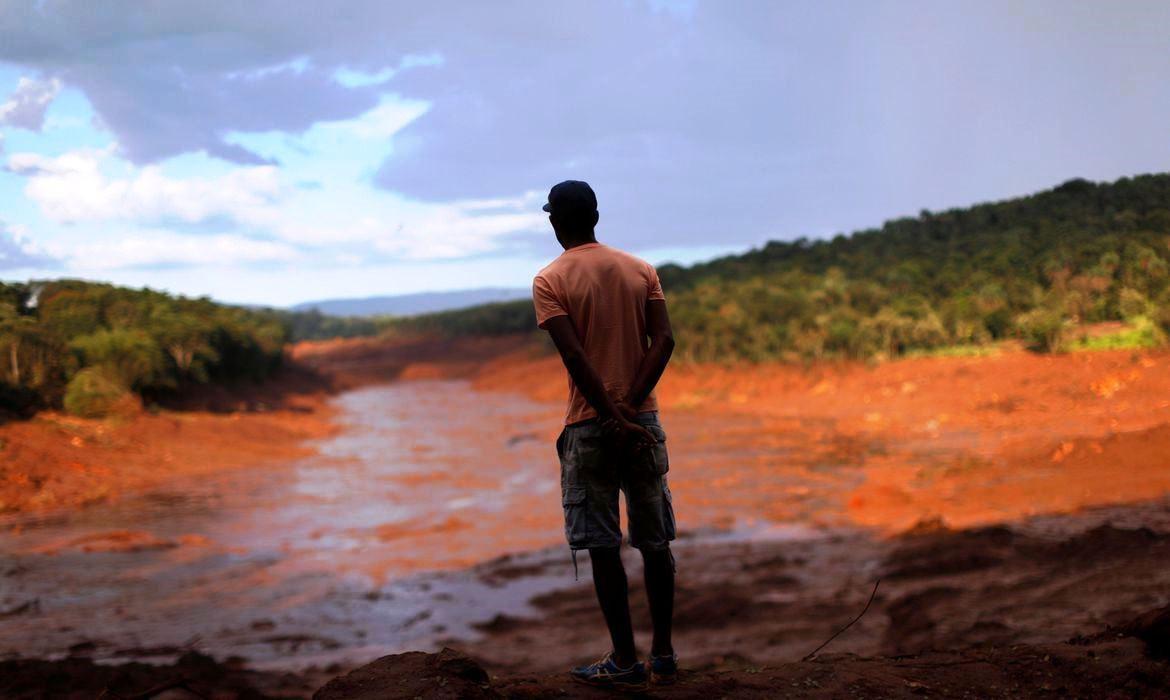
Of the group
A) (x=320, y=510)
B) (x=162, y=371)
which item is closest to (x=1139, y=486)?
(x=320, y=510)

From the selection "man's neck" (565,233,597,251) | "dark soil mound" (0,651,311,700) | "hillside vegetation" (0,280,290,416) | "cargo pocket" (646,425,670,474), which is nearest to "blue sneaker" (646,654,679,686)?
"cargo pocket" (646,425,670,474)

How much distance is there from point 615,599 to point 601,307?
3.63 feet

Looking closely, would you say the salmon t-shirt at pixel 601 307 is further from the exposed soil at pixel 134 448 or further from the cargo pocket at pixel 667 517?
the exposed soil at pixel 134 448

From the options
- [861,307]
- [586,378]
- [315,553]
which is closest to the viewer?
[586,378]

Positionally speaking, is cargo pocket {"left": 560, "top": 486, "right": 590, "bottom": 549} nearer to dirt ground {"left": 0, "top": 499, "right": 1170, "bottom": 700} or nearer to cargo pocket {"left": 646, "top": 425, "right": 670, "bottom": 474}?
cargo pocket {"left": 646, "top": 425, "right": 670, "bottom": 474}

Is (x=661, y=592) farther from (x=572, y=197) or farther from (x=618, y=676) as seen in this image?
(x=572, y=197)

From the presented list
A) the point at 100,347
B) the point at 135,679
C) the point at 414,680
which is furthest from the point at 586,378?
the point at 100,347

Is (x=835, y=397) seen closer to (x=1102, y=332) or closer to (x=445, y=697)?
(x=1102, y=332)

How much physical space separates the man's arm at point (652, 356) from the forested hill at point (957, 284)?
10.2 meters

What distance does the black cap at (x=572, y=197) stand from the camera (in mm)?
3502

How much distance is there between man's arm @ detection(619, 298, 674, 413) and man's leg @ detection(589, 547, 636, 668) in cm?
57

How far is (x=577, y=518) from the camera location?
337 centimetres

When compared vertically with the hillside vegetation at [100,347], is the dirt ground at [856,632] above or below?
below

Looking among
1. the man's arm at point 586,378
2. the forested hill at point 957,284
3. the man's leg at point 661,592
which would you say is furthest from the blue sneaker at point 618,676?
the forested hill at point 957,284
